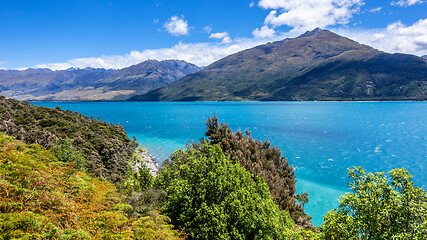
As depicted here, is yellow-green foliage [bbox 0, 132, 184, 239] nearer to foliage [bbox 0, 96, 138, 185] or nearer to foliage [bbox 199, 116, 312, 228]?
foliage [bbox 0, 96, 138, 185]

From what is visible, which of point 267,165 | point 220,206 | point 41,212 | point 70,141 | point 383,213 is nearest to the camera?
point 41,212

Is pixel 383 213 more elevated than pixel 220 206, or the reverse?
pixel 383 213

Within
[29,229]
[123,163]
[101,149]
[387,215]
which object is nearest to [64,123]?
[101,149]

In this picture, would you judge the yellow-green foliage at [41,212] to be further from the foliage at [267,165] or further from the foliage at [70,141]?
the foliage at [267,165]

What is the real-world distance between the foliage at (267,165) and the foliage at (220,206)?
4.62 m

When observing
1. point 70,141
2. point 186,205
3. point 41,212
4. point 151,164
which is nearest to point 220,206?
point 186,205

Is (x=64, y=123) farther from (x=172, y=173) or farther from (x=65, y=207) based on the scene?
(x=65, y=207)

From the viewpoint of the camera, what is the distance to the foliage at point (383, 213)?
22.0ft

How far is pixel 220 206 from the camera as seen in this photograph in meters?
10.8

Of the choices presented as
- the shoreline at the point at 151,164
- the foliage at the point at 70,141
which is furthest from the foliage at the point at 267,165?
the shoreline at the point at 151,164

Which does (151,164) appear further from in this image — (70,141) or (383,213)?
(383,213)

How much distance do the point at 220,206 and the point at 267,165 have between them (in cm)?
1052

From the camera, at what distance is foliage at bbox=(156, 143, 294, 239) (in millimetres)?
10266

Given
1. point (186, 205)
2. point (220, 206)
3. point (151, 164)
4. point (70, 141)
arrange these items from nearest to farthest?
1. point (220, 206)
2. point (186, 205)
3. point (70, 141)
4. point (151, 164)
